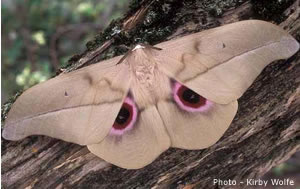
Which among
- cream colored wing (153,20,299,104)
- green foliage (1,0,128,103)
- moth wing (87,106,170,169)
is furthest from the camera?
green foliage (1,0,128,103)

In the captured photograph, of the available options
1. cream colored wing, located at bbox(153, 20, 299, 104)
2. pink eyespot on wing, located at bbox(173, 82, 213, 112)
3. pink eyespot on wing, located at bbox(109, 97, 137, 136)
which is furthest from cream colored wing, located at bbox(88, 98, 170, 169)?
cream colored wing, located at bbox(153, 20, 299, 104)

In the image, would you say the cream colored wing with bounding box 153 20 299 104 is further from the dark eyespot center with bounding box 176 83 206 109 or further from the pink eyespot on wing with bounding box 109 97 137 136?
the pink eyespot on wing with bounding box 109 97 137 136

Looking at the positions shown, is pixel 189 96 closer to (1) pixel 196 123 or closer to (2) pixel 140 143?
(1) pixel 196 123

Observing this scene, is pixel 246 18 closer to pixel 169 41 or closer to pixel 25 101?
pixel 169 41

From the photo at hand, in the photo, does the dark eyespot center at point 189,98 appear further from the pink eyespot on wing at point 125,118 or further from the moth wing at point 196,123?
the pink eyespot on wing at point 125,118

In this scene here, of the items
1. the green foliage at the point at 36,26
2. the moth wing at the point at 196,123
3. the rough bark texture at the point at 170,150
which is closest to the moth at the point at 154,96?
the moth wing at the point at 196,123

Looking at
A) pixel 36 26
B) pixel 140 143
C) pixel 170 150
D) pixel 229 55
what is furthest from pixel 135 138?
pixel 36 26

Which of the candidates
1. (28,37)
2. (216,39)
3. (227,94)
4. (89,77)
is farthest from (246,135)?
(28,37)
